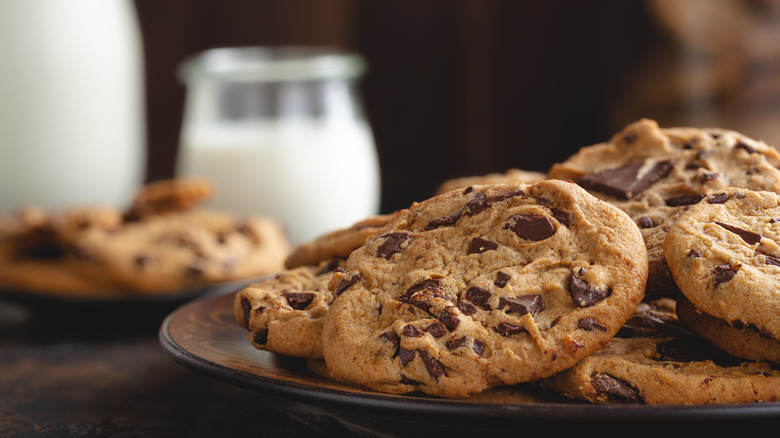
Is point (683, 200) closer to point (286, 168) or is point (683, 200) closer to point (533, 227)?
point (533, 227)

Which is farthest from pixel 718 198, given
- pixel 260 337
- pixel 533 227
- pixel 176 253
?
pixel 176 253

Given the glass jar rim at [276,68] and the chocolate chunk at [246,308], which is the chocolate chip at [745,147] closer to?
the chocolate chunk at [246,308]

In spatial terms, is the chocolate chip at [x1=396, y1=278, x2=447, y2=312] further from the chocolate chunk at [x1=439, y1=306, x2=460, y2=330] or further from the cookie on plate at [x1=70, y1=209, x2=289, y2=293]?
the cookie on plate at [x1=70, y1=209, x2=289, y2=293]

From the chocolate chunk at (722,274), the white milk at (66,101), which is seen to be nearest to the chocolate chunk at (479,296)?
the chocolate chunk at (722,274)

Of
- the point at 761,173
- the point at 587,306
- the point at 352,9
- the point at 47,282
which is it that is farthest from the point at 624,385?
the point at 352,9

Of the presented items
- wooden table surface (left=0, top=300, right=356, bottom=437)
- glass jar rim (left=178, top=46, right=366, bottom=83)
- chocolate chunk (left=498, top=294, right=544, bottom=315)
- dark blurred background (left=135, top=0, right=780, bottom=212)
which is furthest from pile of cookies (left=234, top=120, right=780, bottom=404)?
dark blurred background (left=135, top=0, right=780, bottom=212)

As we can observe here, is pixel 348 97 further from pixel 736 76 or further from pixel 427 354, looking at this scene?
pixel 427 354
